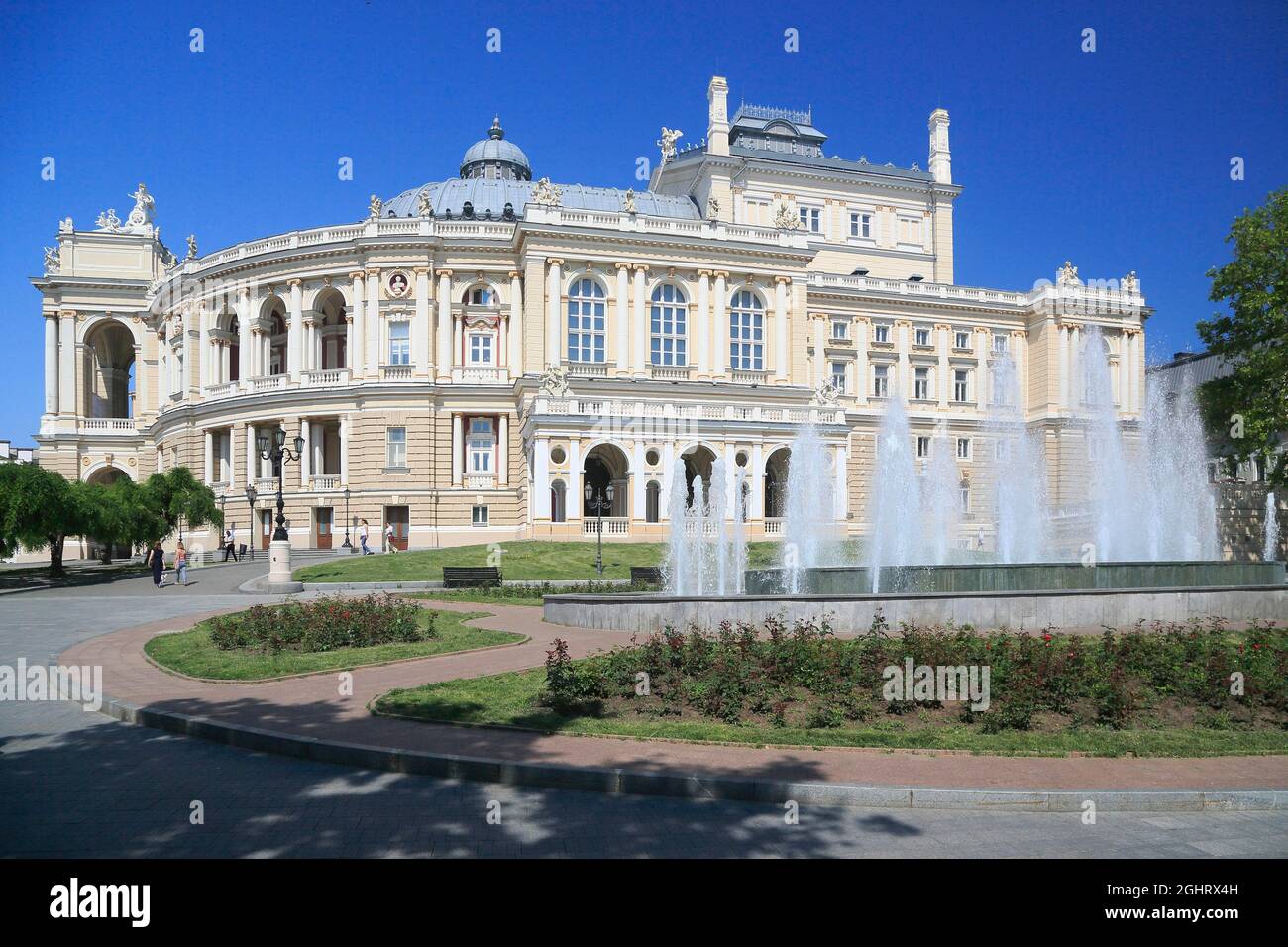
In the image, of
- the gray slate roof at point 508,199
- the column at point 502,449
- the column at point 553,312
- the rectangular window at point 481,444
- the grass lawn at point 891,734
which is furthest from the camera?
the gray slate roof at point 508,199

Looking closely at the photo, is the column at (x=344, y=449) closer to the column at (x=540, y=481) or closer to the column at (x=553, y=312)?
the column at (x=553, y=312)

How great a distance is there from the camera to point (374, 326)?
2094 inches

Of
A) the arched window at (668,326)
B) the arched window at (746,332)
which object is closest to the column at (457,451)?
the arched window at (668,326)

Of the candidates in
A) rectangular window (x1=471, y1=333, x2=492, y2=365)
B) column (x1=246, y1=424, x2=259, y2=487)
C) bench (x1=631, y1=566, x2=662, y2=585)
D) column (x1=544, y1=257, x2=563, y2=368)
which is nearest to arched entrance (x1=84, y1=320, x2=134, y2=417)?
column (x1=246, y1=424, x2=259, y2=487)

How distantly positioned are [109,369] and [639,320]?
4620cm

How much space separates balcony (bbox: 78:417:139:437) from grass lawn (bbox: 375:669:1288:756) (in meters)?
65.9

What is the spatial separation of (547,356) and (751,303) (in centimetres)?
1429

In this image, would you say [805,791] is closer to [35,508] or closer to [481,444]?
[35,508]

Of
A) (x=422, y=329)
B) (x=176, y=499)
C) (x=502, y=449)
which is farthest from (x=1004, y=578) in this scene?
(x=422, y=329)

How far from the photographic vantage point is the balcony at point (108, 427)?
213ft

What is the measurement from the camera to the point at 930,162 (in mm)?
69938

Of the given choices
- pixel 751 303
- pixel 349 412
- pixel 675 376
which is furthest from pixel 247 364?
pixel 751 303

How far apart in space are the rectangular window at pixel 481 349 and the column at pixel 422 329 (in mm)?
3168

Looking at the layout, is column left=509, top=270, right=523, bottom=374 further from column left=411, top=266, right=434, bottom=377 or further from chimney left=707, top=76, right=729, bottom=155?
chimney left=707, top=76, right=729, bottom=155
